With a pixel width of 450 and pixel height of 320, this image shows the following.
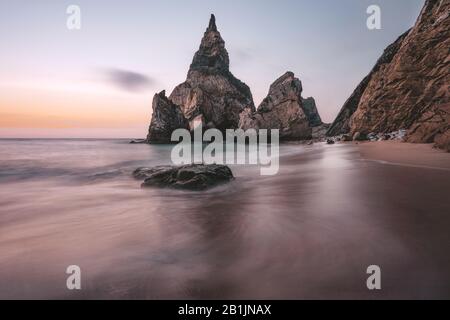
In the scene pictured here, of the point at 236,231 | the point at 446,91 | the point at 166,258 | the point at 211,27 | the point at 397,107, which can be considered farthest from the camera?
the point at 211,27

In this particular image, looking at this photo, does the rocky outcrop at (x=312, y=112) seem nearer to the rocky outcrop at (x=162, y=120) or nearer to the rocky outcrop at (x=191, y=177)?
the rocky outcrop at (x=162, y=120)

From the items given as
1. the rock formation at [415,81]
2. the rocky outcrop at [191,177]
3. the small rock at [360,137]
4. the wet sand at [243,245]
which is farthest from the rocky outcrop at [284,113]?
the wet sand at [243,245]

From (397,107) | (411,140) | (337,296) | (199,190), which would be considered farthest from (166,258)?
(397,107)

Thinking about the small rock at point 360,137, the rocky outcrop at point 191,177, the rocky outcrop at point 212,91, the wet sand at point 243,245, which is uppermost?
the rocky outcrop at point 212,91

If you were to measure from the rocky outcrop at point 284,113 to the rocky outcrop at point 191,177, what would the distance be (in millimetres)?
48265

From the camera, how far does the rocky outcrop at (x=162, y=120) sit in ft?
194

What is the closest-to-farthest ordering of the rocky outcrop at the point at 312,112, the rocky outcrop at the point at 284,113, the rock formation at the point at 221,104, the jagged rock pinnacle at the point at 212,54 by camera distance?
the rocky outcrop at the point at 284,113
the rock formation at the point at 221,104
the jagged rock pinnacle at the point at 212,54
the rocky outcrop at the point at 312,112

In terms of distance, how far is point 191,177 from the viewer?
7.25m

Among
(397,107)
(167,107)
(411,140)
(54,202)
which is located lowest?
(54,202)

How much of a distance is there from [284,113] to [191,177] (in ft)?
168

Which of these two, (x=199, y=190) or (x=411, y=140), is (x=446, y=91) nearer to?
(x=411, y=140)

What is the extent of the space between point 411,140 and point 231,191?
12460 millimetres

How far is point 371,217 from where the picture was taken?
381 cm

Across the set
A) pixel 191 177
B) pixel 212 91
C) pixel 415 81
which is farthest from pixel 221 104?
pixel 191 177
